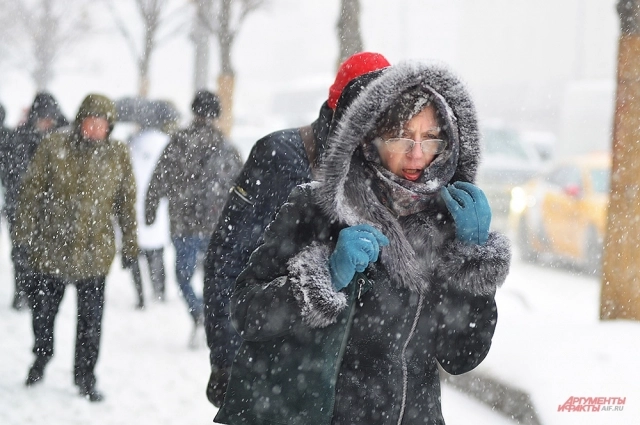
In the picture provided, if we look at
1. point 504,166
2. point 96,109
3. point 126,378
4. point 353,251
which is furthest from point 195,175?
point 504,166

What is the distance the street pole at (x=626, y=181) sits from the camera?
185 inches

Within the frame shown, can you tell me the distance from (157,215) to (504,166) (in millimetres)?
9421

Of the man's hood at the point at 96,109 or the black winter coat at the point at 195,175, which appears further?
the black winter coat at the point at 195,175

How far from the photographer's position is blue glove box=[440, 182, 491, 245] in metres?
2.18

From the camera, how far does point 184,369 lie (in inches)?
255

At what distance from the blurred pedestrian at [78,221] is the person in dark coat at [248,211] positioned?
100.0 inches

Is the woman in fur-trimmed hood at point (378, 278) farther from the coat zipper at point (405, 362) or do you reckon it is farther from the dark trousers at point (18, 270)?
the dark trousers at point (18, 270)

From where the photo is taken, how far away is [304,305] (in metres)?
2.09

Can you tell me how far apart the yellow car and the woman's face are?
8.99 m

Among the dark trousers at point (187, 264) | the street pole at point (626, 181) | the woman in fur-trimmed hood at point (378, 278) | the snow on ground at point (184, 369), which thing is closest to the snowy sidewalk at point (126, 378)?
the snow on ground at point (184, 369)

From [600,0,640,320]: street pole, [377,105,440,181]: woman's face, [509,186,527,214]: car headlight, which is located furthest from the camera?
[509,186,527,214]: car headlight

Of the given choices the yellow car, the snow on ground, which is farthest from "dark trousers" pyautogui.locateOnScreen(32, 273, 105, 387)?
the yellow car

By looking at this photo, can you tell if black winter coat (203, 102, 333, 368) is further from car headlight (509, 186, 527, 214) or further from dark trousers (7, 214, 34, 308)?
car headlight (509, 186, 527, 214)

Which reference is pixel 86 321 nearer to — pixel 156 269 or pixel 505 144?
pixel 156 269
